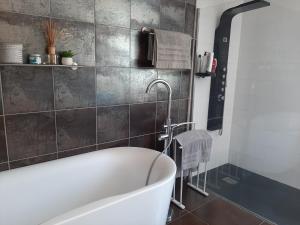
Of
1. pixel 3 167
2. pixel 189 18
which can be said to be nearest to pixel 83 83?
pixel 3 167

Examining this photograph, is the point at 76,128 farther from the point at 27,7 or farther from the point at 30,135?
the point at 27,7

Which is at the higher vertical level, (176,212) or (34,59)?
(34,59)

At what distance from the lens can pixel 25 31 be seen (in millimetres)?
1563

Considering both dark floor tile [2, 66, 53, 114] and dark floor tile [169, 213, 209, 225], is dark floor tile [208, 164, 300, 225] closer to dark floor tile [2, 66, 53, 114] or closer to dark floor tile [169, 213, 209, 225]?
dark floor tile [169, 213, 209, 225]

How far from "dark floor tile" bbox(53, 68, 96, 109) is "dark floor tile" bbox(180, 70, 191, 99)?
1.05 m

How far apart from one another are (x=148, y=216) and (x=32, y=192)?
0.81 metres

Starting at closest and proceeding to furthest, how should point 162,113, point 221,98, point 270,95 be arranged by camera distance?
point 162,113, point 270,95, point 221,98

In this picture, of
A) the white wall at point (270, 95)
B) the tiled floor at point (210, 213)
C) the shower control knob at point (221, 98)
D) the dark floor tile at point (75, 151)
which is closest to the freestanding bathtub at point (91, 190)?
the dark floor tile at point (75, 151)

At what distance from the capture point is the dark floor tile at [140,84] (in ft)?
7.13

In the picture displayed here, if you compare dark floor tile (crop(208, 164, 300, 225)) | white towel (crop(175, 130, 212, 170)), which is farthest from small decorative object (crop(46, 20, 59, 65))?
dark floor tile (crop(208, 164, 300, 225))

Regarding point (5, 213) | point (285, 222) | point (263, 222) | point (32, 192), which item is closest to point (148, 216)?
point (32, 192)

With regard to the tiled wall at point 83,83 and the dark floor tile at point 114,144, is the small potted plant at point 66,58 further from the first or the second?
the dark floor tile at point 114,144

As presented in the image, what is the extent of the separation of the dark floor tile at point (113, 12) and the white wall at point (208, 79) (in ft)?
2.98

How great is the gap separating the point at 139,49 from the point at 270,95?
164cm
